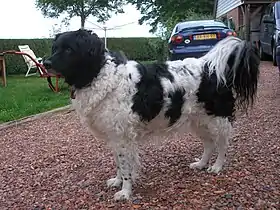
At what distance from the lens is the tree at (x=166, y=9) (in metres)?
43.5

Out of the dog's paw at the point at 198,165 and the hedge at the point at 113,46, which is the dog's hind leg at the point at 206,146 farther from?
the hedge at the point at 113,46

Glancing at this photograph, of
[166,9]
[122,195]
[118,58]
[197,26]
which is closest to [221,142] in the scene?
[122,195]

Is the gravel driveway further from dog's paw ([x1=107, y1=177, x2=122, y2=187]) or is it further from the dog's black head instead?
the dog's black head

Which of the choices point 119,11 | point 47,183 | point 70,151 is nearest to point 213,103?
point 47,183

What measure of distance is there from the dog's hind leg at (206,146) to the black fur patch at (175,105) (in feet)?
1.68

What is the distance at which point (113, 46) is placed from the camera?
2495 centimetres

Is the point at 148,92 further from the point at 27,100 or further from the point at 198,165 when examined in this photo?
the point at 27,100

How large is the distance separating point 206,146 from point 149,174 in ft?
2.33

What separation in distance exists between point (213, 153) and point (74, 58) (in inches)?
80.3

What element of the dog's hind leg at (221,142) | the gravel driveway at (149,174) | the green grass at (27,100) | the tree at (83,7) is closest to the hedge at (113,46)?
the green grass at (27,100)

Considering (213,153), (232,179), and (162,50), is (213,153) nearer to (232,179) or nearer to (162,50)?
(232,179)

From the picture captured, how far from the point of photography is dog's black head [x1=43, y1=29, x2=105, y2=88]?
158 inches

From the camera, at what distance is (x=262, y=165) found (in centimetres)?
484

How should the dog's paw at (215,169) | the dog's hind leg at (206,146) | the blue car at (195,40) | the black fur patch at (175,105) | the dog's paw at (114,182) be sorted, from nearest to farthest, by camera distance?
the black fur patch at (175,105) → the dog's paw at (114,182) → the dog's paw at (215,169) → the dog's hind leg at (206,146) → the blue car at (195,40)
